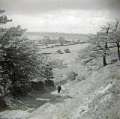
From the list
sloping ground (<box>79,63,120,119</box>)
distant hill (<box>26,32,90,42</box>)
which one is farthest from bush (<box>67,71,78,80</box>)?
distant hill (<box>26,32,90,42</box>)

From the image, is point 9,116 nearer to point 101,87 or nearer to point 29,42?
point 29,42

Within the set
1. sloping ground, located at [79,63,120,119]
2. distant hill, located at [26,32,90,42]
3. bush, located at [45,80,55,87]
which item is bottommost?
sloping ground, located at [79,63,120,119]

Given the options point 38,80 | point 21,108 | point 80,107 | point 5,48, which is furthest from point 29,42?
point 80,107

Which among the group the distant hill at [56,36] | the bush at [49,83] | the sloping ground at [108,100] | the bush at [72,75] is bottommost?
the sloping ground at [108,100]

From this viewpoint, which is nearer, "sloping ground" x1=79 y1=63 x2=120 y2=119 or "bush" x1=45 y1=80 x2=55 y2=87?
"sloping ground" x1=79 y1=63 x2=120 y2=119

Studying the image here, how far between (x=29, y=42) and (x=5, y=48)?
356mm

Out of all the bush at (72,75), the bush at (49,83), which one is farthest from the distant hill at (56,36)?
the bush at (49,83)

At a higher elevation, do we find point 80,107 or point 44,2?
point 44,2

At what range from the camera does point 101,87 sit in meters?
3.24

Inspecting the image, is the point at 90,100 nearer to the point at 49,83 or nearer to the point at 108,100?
the point at 108,100

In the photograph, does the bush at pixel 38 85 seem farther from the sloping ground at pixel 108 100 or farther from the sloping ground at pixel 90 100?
the sloping ground at pixel 108 100

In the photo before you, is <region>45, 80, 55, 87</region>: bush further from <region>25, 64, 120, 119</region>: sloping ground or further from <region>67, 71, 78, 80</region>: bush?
<region>67, 71, 78, 80</region>: bush

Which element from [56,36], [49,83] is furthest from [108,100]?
[56,36]

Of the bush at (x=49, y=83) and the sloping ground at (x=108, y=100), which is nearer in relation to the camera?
the sloping ground at (x=108, y=100)
